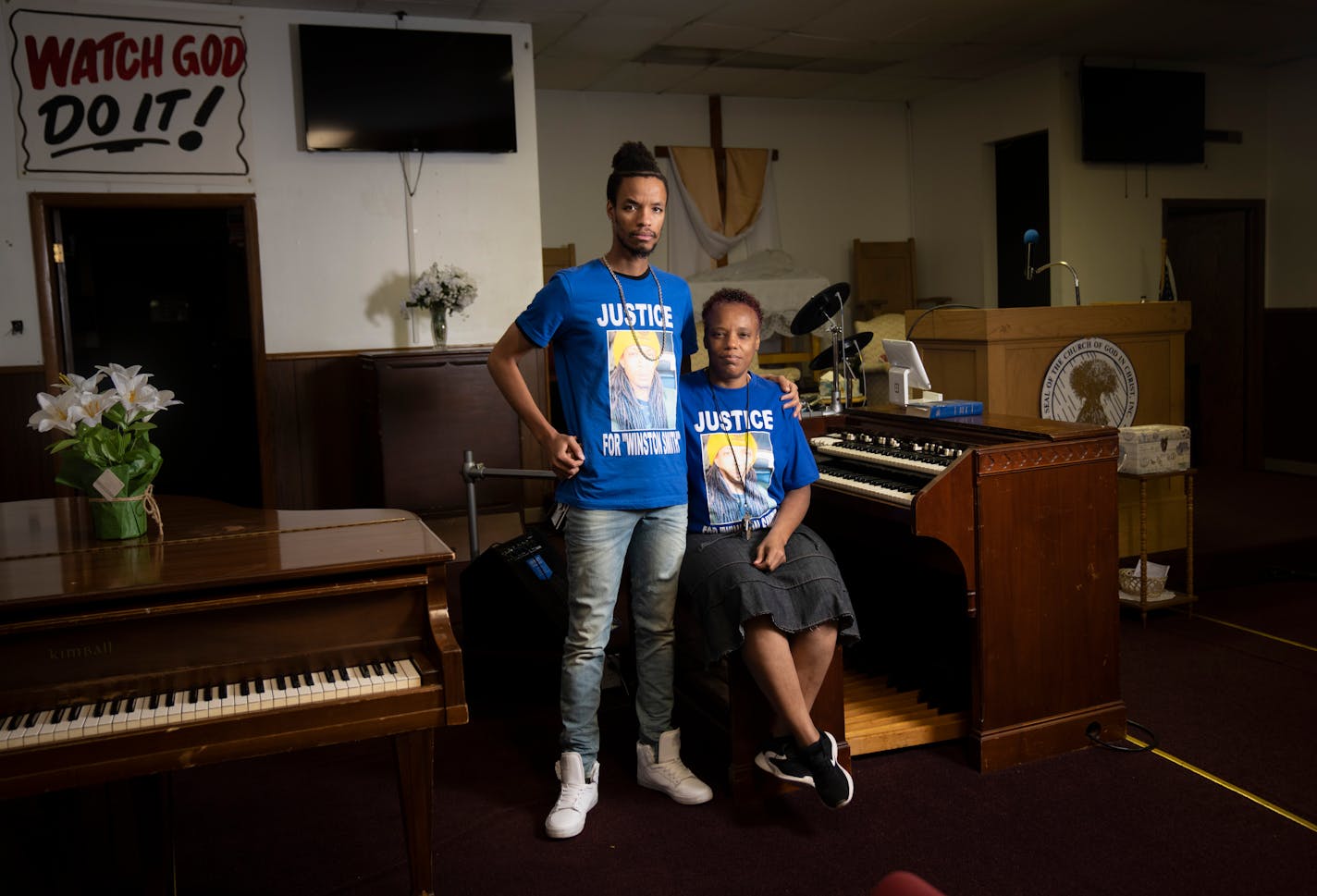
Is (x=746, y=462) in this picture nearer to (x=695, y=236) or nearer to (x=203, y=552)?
(x=203, y=552)

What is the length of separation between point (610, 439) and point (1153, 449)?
2.67 meters

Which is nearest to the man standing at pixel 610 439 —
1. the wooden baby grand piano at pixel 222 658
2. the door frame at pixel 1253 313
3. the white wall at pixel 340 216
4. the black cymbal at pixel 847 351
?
the wooden baby grand piano at pixel 222 658

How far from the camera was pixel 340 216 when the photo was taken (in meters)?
6.00

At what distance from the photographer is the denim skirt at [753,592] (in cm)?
259

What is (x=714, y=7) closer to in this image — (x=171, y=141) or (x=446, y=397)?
(x=446, y=397)

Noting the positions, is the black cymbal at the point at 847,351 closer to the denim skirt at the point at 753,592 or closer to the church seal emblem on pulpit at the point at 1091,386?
the church seal emblem on pulpit at the point at 1091,386

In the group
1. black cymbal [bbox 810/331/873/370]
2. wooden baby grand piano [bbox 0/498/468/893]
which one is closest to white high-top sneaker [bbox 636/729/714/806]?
wooden baby grand piano [bbox 0/498/468/893]

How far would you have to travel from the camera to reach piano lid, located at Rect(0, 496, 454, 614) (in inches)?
75.1

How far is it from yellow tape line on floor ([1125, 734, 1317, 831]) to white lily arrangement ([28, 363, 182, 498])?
108 inches

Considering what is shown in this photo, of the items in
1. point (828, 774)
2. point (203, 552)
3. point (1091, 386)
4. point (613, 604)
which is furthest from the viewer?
point (1091, 386)

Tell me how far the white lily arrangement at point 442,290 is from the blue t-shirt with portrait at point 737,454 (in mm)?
3367

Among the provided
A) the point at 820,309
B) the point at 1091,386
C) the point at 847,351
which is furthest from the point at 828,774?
the point at 1091,386

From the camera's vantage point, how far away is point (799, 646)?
2.69 metres

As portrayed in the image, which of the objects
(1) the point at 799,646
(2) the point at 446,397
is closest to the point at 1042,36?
(2) the point at 446,397
